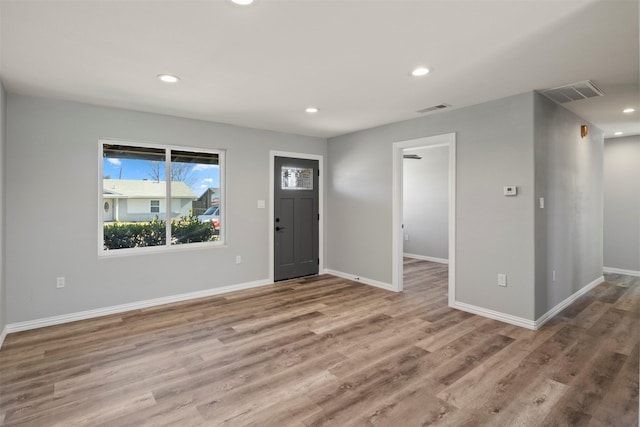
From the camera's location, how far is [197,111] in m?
4.17

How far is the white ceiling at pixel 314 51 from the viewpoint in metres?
1.98

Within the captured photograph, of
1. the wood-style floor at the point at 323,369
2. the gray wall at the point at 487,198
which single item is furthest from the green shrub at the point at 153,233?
the gray wall at the point at 487,198

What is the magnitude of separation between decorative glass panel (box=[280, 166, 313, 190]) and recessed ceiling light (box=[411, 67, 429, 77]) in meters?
2.99

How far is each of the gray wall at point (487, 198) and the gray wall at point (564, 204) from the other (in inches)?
5.5

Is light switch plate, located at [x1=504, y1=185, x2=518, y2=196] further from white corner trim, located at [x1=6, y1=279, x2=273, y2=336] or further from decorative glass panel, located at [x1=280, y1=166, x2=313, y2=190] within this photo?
white corner trim, located at [x1=6, y1=279, x2=273, y2=336]

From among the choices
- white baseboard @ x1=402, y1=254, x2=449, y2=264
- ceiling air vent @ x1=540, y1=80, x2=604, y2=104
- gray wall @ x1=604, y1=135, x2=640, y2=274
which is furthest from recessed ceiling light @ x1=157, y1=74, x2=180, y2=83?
gray wall @ x1=604, y1=135, x2=640, y2=274

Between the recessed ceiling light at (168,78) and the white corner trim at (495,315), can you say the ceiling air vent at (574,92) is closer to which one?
the white corner trim at (495,315)

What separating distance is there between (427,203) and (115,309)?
20.8 feet

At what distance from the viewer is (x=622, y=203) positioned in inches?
236

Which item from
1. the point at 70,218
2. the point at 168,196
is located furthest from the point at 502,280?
the point at 70,218

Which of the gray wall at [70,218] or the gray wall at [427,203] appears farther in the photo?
the gray wall at [427,203]

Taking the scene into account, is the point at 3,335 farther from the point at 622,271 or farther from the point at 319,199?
the point at 622,271

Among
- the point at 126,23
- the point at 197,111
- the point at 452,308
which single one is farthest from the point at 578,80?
the point at 197,111

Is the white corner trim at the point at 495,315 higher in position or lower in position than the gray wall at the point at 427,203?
lower
